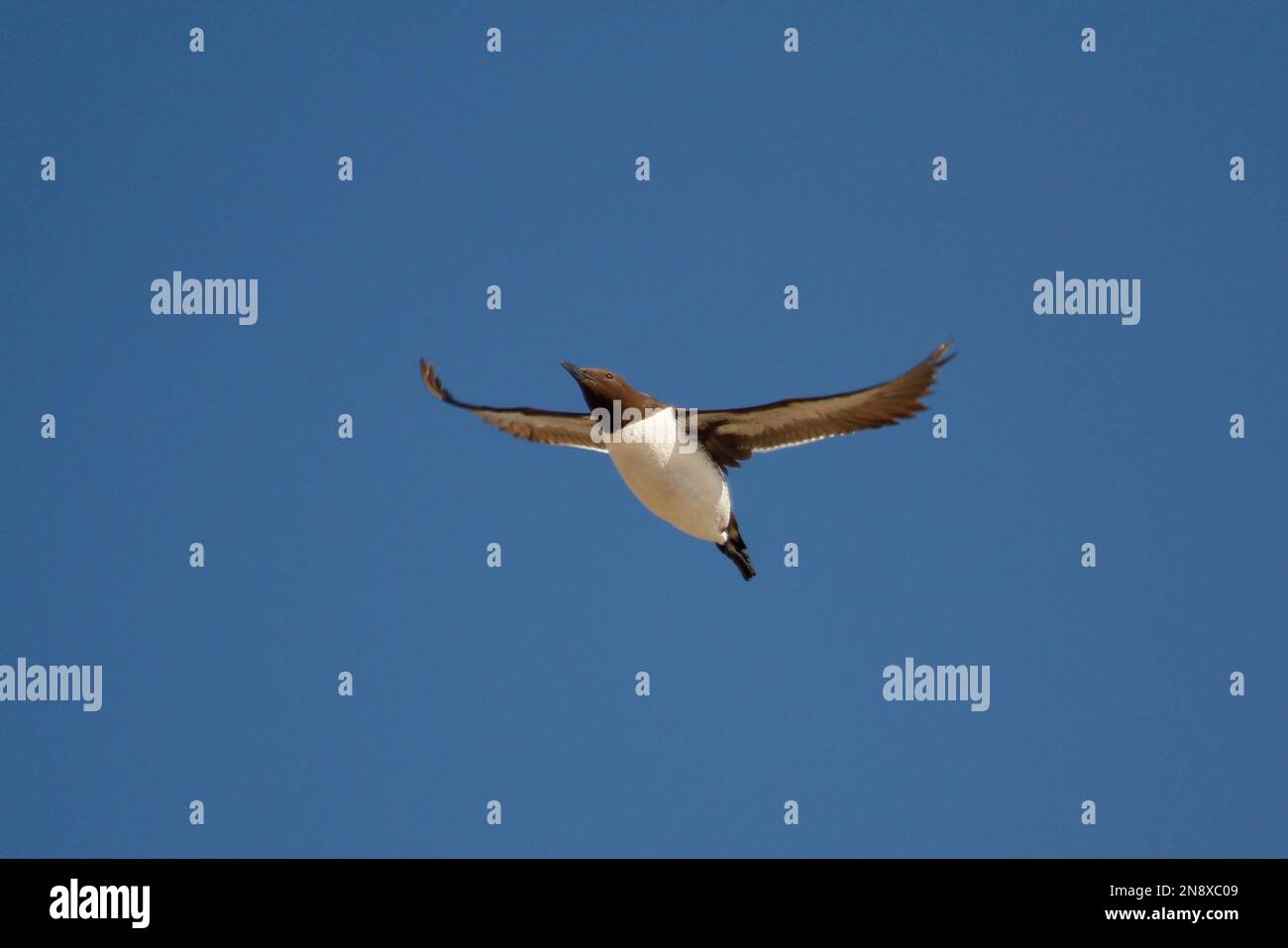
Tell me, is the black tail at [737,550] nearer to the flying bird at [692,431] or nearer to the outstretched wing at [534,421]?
the flying bird at [692,431]

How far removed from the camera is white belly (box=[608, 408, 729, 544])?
881 inches

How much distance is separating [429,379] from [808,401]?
4937 millimetres

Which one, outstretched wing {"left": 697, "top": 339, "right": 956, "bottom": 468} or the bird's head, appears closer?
outstretched wing {"left": 697, "top": 339, "right": 956, "bottom": 468}

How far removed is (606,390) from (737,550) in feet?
9.56

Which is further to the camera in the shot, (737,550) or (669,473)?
(737,550)

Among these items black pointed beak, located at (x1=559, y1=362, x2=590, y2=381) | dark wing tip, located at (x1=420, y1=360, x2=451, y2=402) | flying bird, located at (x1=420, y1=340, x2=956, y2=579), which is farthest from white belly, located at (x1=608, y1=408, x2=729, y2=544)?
dark wing tip, located at (x1=420, y1=360, x2=451, y2=402)

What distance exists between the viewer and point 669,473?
22.4 meters

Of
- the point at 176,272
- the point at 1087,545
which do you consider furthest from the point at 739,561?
the point at 176,272

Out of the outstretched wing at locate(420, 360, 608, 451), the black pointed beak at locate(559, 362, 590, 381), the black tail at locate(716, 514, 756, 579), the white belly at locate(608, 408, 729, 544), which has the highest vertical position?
the black pointed beak at locate(559, 362, 590, 381)

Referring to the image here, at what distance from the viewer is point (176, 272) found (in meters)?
29.6

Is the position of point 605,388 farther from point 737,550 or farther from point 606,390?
point 737,550

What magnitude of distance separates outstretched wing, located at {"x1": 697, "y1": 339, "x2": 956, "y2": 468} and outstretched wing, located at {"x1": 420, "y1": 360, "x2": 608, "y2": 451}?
1639mm

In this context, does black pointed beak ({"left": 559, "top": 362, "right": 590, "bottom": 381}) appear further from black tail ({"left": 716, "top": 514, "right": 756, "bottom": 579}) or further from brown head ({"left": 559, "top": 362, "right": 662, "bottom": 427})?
black tail ({"left": 716, "top": 514, "right": 756, "bottom": 579})

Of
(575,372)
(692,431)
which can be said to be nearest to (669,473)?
(692,431)
